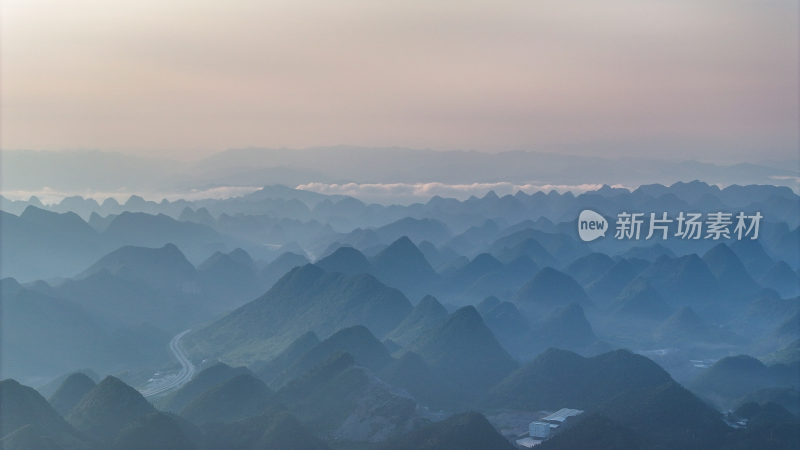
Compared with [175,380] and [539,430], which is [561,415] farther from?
[175,380]

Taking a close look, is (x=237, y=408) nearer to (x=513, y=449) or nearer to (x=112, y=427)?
(x=112, y=427)

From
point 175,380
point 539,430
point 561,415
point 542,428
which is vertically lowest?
point 175,380

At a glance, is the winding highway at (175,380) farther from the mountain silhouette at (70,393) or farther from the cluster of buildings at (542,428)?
the cluster of buildings at (542,428)

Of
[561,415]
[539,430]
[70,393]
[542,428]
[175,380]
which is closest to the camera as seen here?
[542,428]

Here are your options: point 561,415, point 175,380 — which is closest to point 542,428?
point 561,415

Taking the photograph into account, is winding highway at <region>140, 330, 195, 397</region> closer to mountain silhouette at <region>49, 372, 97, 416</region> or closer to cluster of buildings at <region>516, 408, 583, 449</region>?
mountain silhouette at <region>49, 372, 97, 416</region>

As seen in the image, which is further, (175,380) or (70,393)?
(175,380)

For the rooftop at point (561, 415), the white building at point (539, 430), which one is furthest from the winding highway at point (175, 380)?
the rooftop at point (561, 415)

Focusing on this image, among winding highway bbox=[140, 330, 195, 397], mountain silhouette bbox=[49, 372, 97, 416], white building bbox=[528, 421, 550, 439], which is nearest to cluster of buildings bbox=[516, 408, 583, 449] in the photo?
white building bbox=[528, 421, 550, 439]
